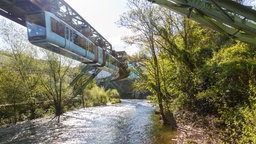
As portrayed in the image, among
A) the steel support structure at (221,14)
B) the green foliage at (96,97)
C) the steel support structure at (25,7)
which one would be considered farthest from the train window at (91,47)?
the steel support structure at (221,14)

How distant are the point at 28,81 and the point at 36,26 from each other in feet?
33.7

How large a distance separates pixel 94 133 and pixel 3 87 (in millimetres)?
9121

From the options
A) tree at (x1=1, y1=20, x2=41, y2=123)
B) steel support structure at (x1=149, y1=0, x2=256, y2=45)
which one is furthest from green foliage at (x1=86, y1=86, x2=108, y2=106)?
steel support structure at (x1=149, y1=0, x2=256, y2=45)

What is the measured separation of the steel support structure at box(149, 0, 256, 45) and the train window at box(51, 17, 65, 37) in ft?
37.4

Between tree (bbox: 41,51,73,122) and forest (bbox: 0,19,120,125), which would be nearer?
forest (bbox: 0,19,120,125)

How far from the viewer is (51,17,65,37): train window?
1379 cm

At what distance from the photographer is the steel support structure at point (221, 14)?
330 cm

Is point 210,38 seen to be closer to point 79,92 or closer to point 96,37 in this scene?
point 96,37

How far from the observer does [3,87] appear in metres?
18.6

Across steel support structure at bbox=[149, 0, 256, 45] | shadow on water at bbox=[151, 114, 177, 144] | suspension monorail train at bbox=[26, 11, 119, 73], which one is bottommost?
shadow on water at bbox=[151, 114, 177, 144]

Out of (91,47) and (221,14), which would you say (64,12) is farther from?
(221,14)

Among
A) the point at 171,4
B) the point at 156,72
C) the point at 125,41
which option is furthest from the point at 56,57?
the point at 171,4

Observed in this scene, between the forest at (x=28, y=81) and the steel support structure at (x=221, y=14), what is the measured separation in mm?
18274

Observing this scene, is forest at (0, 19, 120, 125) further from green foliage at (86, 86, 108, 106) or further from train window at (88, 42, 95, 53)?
green foliage at (86, 86, 108, 106)
